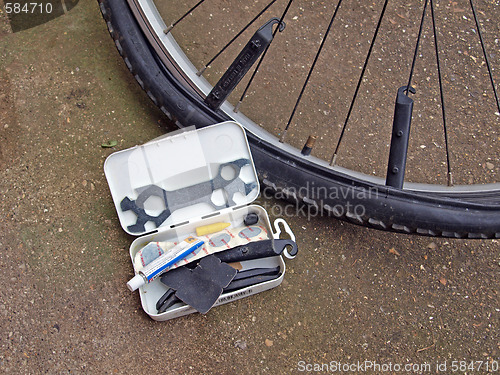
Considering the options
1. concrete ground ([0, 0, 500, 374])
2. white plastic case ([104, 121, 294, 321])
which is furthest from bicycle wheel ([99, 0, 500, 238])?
concrete ground ([0, 0, 500, 374])

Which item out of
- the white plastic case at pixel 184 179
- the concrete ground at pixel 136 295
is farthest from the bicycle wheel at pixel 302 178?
the concrete ground at pixel 136 295

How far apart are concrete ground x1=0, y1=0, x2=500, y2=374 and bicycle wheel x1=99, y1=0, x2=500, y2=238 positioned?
16 cm

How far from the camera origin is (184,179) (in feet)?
3.66

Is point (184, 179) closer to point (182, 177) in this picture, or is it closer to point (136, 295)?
point (182, 177)

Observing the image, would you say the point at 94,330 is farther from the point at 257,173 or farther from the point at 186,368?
the point at 257,173

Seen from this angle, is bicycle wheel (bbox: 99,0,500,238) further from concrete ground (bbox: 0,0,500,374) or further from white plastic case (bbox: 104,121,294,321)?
concrete ground (bbox: 0,0,500,374)

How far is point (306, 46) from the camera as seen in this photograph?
1.45m

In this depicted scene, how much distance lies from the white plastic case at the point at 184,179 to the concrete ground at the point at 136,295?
0.07 m

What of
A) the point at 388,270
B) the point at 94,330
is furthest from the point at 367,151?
the point at 94,330

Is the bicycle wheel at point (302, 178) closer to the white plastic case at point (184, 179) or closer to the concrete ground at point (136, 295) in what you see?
the white plastic case at point (184, 179)

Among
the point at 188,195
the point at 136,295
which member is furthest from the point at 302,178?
the point at 136,295

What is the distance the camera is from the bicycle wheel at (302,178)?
99 centimetres

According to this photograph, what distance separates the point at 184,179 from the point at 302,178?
0.29m

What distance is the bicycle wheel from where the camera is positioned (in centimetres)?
99
